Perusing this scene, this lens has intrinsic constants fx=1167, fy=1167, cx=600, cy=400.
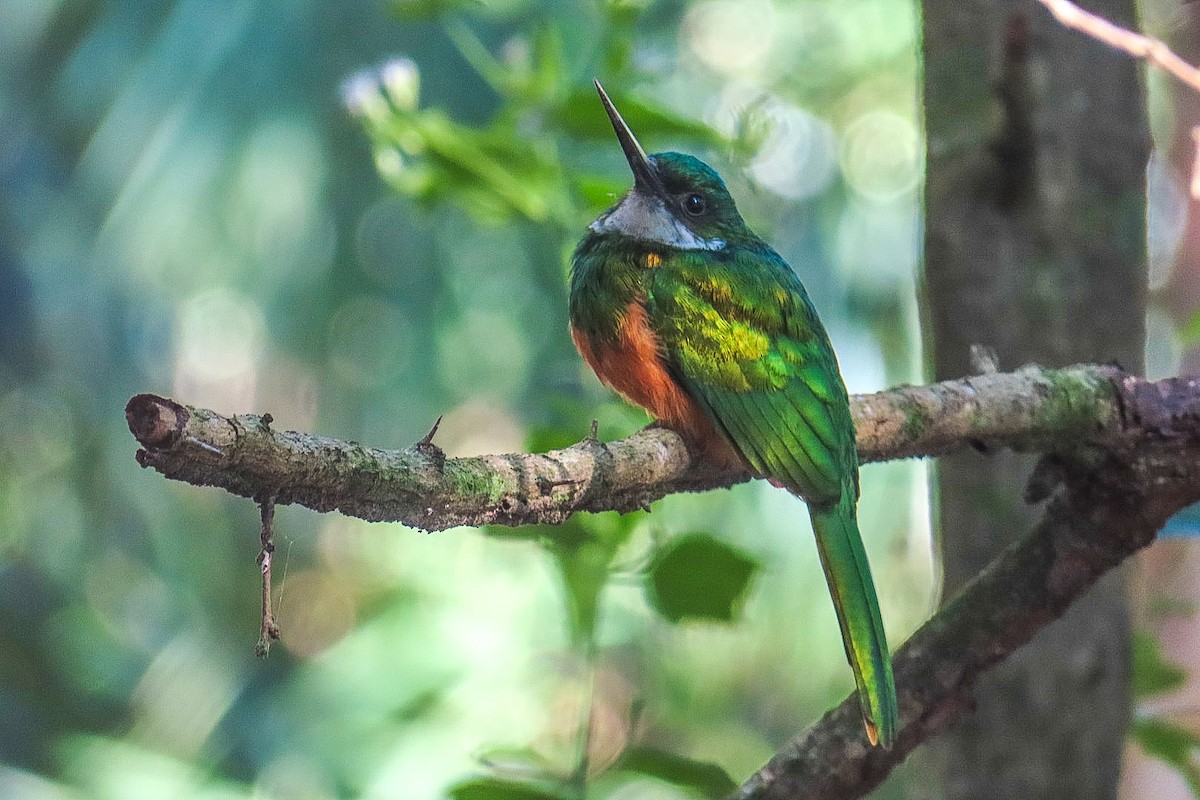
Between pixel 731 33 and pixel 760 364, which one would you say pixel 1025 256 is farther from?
pixel 731 33

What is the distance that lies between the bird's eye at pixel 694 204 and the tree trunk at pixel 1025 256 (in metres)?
0.42

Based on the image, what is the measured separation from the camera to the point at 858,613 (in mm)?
1490

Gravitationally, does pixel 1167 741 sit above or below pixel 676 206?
below

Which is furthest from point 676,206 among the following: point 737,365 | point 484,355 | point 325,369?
point 325,369

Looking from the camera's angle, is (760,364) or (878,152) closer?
(760,364)

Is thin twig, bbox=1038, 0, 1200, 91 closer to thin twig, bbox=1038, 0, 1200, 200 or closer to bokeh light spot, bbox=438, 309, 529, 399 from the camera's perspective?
thin twig, bbox=1038, 0, 1200, 200

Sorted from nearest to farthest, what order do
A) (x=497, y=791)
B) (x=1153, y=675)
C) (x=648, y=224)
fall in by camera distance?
(x=497, y=791) < (x=1153, y=675) < (x=648, y=224)

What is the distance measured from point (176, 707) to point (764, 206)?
2.41 meters

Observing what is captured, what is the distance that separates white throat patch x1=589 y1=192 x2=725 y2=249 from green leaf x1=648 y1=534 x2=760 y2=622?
69cm

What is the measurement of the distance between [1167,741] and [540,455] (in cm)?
125

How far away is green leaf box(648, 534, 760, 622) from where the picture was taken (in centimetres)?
155

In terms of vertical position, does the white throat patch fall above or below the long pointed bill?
below

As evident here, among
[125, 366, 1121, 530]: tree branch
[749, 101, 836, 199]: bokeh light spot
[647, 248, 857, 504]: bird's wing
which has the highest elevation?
[749, 101, 836, 199]: bokeh light spot

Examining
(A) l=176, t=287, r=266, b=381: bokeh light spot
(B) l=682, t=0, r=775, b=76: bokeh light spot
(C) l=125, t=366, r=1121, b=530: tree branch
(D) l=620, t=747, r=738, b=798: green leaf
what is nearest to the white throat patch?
(C) l=125, t=366, r=1121, b=530: tree branch
